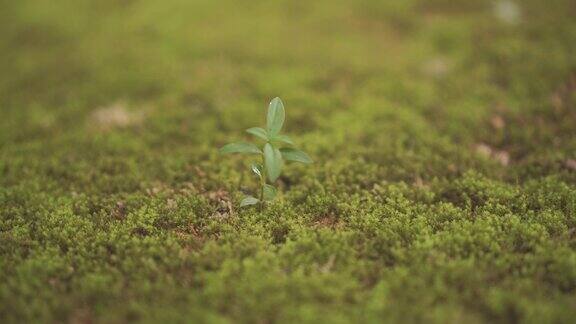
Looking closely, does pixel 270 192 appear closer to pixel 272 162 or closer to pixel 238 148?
pixel 272 162

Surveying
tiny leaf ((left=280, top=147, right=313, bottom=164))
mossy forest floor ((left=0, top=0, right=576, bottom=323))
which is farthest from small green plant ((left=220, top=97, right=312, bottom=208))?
mossy forest floor ((left=0, top=0, right=576, bottom=323))

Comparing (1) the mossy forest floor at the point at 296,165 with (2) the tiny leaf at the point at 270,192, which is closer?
(1) the mossy forest floor at the point at 296,165

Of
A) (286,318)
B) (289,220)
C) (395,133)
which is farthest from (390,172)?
(286,318)

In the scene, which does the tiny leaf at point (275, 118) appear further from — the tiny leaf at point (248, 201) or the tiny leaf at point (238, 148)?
the tiny leaf at point (248, 201)

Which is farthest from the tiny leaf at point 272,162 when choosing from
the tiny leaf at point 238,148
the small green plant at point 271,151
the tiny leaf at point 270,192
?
the tiny leaf at point 270,192

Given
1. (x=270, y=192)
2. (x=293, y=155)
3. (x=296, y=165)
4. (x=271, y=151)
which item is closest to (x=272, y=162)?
(x=271, y=151)

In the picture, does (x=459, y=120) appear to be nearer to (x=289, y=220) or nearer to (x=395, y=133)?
(x=395, y=133)
